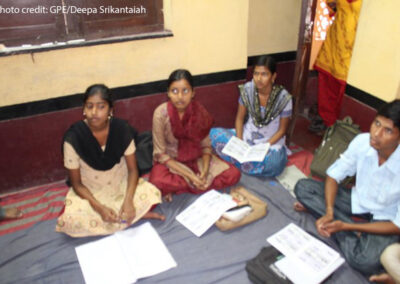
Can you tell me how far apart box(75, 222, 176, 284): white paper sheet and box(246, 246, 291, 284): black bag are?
18.1 inches

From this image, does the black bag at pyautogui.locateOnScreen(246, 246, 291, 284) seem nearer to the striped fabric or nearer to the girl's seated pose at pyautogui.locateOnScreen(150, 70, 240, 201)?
the girl's seated pose at pyautogui.locateOnScreen(150, 70, 240, 201)

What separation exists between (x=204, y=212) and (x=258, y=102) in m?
1.09

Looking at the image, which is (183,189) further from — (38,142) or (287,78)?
(287,78)

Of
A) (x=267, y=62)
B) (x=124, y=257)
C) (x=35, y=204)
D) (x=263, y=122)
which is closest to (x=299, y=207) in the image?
(x=263, y=122)

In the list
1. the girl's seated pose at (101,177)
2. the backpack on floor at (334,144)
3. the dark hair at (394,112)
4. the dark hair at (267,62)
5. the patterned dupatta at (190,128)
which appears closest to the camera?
the dark hair at (394,112)

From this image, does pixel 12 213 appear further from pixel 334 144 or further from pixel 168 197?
pixel 334 144

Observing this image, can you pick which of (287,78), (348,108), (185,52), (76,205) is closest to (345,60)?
(348,108)

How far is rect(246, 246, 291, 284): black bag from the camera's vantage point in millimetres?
1763

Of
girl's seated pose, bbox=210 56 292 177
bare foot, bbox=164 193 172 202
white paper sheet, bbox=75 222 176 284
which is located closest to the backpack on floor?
girl's seated pose, bbox=210 56 292 177

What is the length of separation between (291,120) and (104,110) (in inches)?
68.6

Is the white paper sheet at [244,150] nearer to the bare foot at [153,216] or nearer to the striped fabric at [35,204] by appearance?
the bare foot at [153,216]

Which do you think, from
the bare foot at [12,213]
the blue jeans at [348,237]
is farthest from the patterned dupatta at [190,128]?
the bare foot at [12,213]

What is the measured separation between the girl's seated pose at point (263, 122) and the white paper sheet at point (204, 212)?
1.82 ft

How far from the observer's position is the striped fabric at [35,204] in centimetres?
231
